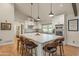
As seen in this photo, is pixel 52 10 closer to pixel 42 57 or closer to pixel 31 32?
pixel 31 32

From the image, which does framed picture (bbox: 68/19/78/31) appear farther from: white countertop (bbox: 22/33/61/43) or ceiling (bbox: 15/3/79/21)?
white countertop (bbox: 22/33/61/43)

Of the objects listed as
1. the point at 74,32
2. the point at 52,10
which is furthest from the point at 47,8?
the point at 74,32

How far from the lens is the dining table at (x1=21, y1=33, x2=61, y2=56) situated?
103 inches

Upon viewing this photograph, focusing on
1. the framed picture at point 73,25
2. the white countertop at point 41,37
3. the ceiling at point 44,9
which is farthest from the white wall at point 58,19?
the white countertop at point 41,37

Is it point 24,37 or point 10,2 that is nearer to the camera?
point 10,2

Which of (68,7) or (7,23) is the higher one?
(68,7)

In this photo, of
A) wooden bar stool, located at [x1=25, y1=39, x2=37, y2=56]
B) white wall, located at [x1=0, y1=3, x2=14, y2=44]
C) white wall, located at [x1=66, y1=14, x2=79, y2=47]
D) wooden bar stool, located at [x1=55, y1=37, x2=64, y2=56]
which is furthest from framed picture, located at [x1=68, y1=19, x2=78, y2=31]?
white wall, located at [x1=0, y1=3, x2=14, y2=44]

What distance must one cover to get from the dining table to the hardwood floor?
0.40 m

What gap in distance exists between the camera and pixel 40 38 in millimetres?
2705

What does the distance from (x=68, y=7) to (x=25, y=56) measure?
1.55 meters

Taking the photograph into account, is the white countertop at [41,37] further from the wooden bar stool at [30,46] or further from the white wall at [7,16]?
the white wall at [7,16]

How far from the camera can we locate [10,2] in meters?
2.49

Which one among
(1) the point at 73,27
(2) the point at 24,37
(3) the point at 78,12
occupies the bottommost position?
(2) the point at 24,37

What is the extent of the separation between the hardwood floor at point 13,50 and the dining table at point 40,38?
1.31 ft
